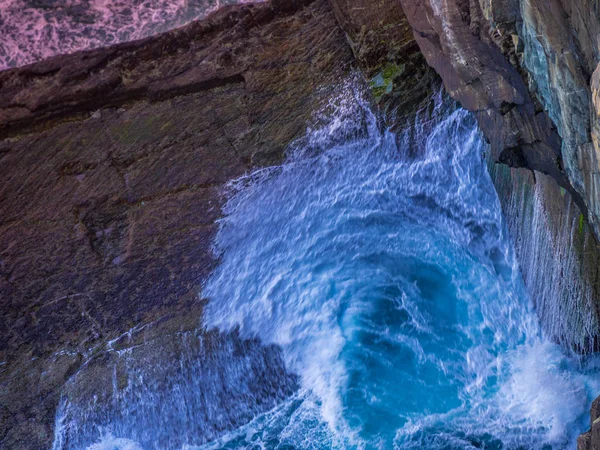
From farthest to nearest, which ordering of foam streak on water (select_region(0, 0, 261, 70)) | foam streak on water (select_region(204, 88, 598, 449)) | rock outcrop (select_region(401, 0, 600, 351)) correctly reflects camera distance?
foam streak on water (select_region(204, 88, 598, 449))
foam streak on water (select_region(0, 0, 261, 70))
rock outcrop (select_region(401, 0, 600, 351))

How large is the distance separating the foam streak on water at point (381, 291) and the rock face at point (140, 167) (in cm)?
17

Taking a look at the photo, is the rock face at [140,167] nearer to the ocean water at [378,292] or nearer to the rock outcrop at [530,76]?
the ocean water at [378,292]

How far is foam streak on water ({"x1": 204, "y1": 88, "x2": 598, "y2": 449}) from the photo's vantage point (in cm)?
352

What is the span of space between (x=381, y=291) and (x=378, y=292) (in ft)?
0.07

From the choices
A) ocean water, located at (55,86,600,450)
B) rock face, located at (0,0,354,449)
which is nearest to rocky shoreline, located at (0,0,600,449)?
rock face, located at (0,0,354,449)

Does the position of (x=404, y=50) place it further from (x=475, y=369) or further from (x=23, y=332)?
(x=23, y=332)

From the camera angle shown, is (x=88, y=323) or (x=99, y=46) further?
(x=88, y=323)

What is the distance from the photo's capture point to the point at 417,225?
3.89 meters

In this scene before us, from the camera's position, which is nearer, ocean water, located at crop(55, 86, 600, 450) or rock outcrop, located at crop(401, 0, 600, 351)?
rock outcrop, located at crop(401, 0, 600, 351)

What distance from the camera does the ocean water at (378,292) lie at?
3.52 metres

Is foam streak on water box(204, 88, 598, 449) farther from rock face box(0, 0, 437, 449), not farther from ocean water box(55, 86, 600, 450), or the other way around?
rock face box(0, 0, 437, 449)

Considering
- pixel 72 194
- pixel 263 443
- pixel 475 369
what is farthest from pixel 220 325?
pixel 475 369

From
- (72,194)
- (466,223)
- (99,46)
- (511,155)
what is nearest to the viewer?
(511,155)

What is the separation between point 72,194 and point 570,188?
267 centimetres
